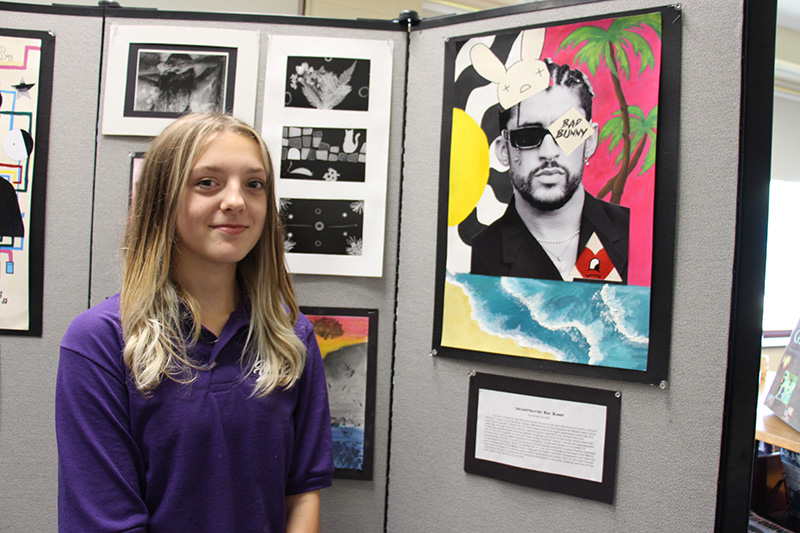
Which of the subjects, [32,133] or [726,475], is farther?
[32,133]

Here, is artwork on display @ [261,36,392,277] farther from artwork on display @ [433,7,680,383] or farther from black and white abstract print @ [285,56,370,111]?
artwork on display @ [433,7,680,383]

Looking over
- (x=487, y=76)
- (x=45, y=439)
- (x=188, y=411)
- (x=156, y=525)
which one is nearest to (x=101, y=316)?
(x=188, y=411)

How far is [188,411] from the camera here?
0.80 metres

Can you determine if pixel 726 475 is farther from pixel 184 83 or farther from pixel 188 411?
pixel 184 83

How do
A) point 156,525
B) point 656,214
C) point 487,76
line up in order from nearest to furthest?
point 156,525 < point 656,214 < point 487,76

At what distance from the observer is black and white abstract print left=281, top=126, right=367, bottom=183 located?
1.12m

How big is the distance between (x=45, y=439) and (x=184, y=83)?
88 centimetres

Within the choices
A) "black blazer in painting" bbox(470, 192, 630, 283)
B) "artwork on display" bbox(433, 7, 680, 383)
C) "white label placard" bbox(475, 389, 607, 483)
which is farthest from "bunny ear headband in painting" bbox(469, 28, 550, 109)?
"white label placard" bbox(475, 389, 607, 483)

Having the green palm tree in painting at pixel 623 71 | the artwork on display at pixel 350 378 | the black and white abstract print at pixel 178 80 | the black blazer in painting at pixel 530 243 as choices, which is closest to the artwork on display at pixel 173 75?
the black and white abstract print at pixel 178 80

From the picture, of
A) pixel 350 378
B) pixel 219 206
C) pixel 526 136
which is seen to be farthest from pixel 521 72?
pixel 350 378

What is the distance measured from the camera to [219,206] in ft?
2.77

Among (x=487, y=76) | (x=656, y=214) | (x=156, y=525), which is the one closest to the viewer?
(x=156, y=525)

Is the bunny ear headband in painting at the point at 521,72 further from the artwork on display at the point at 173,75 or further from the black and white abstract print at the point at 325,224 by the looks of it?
the artwork on display at the point at 173,75

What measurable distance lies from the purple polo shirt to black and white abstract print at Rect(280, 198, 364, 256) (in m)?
0.27
